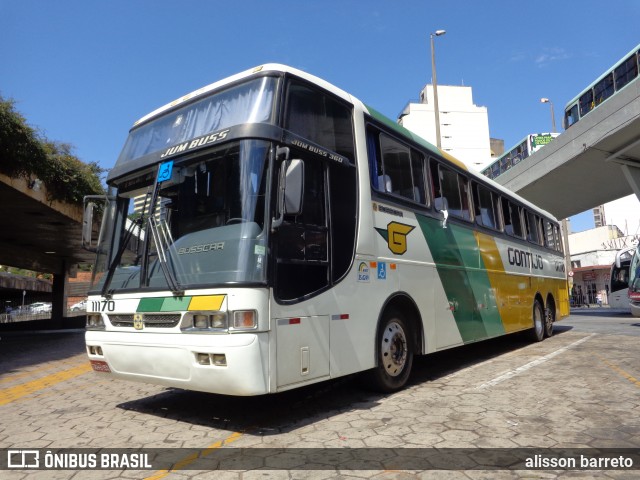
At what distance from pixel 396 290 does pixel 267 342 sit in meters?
2.26

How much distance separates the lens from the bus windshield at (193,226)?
4.20 meters

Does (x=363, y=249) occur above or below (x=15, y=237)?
below

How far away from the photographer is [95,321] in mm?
5168

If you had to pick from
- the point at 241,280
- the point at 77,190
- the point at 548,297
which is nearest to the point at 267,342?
the point at 241,280

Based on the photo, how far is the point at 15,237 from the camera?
22.7 m

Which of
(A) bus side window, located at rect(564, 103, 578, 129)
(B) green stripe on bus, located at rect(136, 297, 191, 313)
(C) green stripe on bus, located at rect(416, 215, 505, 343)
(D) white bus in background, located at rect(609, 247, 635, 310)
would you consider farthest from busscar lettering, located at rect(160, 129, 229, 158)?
(D) white bus in background, located at rect(609, 247, 635, 310)

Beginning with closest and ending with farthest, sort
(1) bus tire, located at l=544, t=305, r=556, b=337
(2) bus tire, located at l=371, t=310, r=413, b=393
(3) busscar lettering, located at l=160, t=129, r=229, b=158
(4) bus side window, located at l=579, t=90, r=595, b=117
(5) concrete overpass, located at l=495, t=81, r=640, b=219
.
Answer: (3) busscar lettering, located at l=160, t=129, r=229, b=158
(2) bus tire, located at l=371, t=310, r=413, b=393
(1) bus tire, located at l=544, t=305, r=556, b=337
(5) concrete overpass, located at l=495, t=81, r=640, b=219
(4) bus side window, located at l=579, t=90, r=595, b=117

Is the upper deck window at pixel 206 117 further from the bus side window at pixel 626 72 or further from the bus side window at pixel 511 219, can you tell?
the bus side window at pixel 626 72

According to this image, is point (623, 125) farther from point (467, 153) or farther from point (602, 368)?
point (467, 153)

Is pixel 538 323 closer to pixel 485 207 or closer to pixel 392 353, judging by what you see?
pixel 485 207

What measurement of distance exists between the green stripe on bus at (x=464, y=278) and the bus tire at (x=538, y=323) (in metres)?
3.06

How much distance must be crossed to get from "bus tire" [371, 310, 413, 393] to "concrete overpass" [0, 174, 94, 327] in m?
11.6

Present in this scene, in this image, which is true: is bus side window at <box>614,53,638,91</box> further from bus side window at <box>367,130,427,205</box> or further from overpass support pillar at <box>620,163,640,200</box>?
bus side window at <box>367,130,427,205</box>

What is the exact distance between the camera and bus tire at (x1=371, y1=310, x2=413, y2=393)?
554 centimetres
